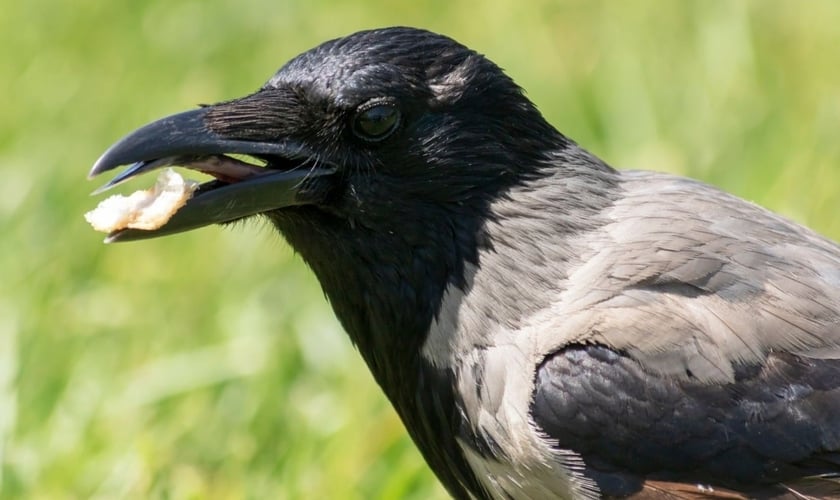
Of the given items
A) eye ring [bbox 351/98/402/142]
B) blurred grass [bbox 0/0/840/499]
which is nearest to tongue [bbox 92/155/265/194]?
eye ring [bbox 351/98/402/142]

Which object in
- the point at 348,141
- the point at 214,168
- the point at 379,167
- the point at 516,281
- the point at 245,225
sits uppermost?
the point at 245,225

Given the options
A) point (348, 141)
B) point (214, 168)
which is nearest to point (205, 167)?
point (214, 168)

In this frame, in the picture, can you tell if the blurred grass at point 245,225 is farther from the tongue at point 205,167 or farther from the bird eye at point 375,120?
the bird eye at point 375,120

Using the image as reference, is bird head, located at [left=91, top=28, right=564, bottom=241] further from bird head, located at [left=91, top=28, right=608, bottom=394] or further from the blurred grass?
the blurred grass

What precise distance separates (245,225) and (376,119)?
9.70 ft

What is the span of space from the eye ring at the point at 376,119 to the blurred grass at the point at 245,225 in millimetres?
1255

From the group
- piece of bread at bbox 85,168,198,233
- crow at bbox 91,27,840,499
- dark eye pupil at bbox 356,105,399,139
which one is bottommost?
crow at bbox 91,27,840,499

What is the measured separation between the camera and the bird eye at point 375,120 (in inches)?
177

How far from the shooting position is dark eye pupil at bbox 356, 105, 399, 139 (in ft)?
14.7

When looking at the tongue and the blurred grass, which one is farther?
the blurred grass

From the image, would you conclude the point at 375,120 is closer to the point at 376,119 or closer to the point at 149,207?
the point at 376,119

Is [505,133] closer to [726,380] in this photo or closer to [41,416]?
[726,380]

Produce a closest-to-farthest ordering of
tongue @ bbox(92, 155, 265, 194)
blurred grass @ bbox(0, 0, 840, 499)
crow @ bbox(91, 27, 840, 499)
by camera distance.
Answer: crow @ bbox(91, 27, 840, 499) < tongue @ bbox(92, 155, 265, 194) < blurred grass @ bbox(0, 0, 840, 499)

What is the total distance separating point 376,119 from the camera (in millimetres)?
4504
